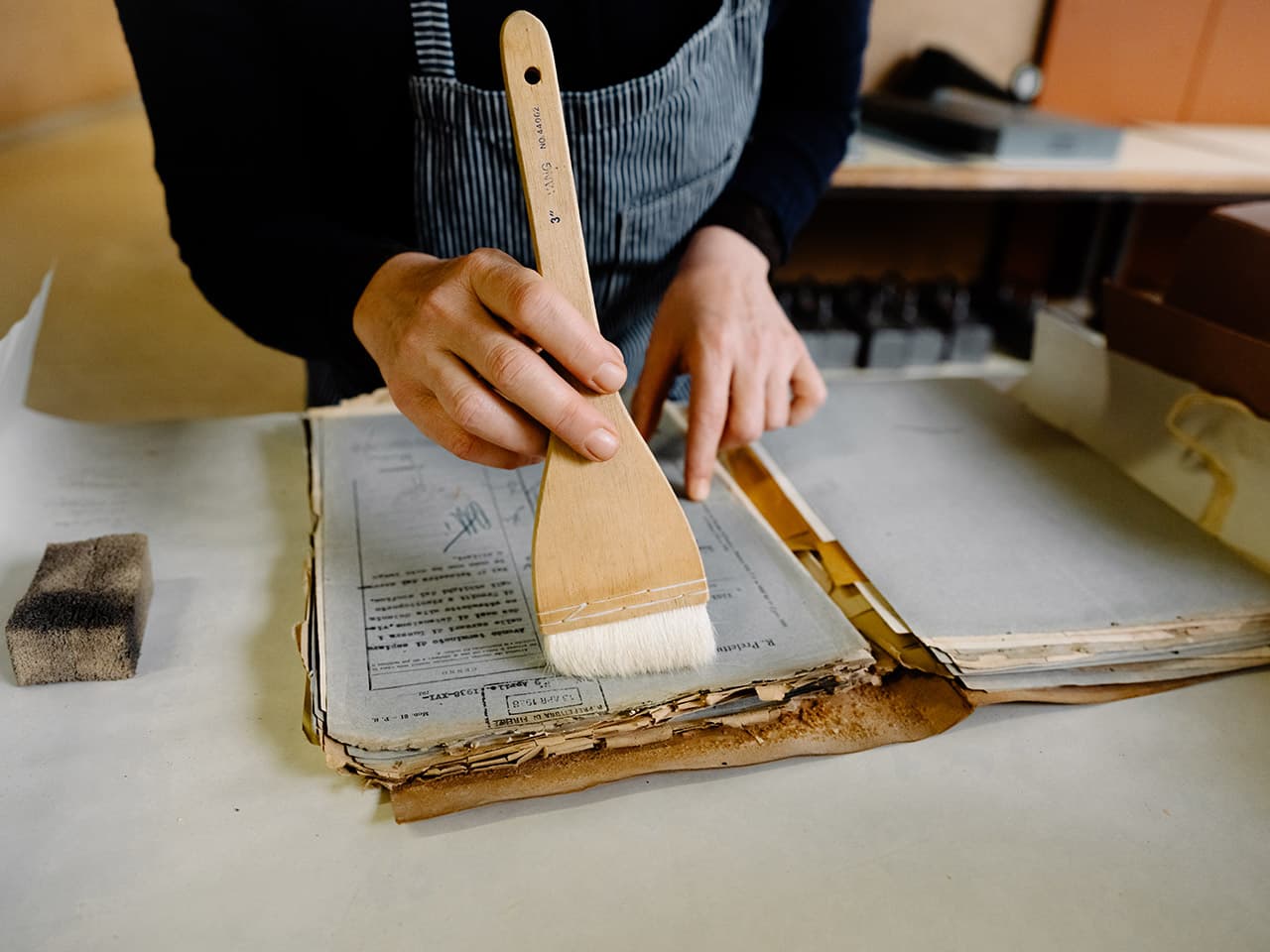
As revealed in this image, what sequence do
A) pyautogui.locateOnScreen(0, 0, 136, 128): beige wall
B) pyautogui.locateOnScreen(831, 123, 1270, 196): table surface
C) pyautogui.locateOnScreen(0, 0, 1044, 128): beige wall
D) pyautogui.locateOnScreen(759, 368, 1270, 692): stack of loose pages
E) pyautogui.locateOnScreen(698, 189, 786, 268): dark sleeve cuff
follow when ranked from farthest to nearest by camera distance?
1. pyautogui.locateOnScreen(0, 0, 136, 128): beige wall
2. pyautogui.locateOnScreen(0, 0, 1044, 128): beige wall
3. pyautogui.locateOnScreen(831, 123, 1270, 196): table surface
4. pyautogui.locateOnScreen(698, 189, 786, 268): dark sleeve cuff
5. pyautogui.locateOnScreen(759, 368, 1270, 692): stack of loose pages

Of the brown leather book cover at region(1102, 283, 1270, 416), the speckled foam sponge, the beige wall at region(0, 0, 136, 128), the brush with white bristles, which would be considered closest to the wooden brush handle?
the brush with white bristles

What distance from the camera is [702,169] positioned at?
82 cm

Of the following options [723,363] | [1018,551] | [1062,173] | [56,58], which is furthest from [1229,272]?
[56,58]

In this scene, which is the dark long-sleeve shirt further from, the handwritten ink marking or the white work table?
the white work table

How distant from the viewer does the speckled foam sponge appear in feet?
1.54

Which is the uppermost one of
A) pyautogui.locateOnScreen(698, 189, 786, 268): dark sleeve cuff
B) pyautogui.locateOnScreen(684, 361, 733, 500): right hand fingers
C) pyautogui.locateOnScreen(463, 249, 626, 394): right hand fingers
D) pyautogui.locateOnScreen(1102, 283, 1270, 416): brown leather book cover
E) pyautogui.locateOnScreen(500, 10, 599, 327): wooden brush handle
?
pyautogui.locateOnScreen(500, 10, 599, 327): wooden brush handle

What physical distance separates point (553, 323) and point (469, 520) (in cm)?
20

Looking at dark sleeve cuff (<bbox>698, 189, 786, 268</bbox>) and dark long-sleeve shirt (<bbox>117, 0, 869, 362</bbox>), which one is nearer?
dark long-sleeve shirt (<bbox>117, 0, 869, 362</bbox>)

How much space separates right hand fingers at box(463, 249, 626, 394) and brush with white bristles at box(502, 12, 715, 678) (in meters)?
0.01

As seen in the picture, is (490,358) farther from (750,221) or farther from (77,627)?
(750,221)

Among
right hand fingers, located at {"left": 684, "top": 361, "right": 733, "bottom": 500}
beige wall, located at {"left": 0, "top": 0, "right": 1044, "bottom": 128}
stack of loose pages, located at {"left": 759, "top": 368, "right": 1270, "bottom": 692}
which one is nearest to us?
stack of loose pages, located at {"left": 759, "top": 368, "right": 1270, "bottom": 692}

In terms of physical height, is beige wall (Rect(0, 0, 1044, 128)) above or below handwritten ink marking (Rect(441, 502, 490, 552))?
above

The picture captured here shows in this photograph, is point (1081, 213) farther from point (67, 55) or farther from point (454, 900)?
point (67, 55)

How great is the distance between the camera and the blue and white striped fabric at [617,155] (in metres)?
0.71
